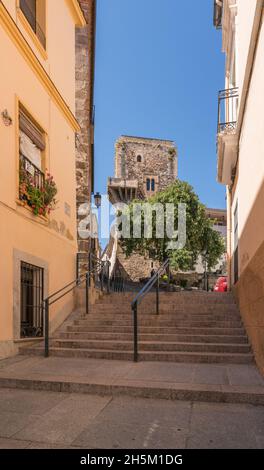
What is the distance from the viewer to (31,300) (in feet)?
25.0

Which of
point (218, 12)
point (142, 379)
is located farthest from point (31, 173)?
point (218, 12)

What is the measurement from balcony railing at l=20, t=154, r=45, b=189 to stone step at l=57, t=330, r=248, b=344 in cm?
287

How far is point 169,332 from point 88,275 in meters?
2.51

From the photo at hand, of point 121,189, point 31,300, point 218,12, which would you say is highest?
point 218,12

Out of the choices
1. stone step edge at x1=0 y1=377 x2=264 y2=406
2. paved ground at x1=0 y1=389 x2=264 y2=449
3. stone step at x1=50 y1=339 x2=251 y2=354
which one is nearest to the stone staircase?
stone step at x1=50 y1=339 x2=251 y2=354

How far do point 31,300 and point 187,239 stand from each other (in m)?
20.7

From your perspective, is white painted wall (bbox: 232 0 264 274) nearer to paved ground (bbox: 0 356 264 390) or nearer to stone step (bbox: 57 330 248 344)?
stone step (bbox: 57 330 248 344)

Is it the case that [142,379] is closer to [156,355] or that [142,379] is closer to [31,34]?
[156,355]

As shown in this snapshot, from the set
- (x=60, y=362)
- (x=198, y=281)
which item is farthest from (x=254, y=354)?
(x=198, y=281)

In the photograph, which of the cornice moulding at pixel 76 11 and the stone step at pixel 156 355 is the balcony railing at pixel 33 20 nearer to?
the cornice moulding at pixel 76 11

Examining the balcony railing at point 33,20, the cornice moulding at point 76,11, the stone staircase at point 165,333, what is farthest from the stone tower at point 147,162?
the balcony railing at point 33,20

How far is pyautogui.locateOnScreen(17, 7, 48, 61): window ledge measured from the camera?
7.35m

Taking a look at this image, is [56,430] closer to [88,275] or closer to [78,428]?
[78,428]

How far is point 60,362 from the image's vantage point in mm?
6367
